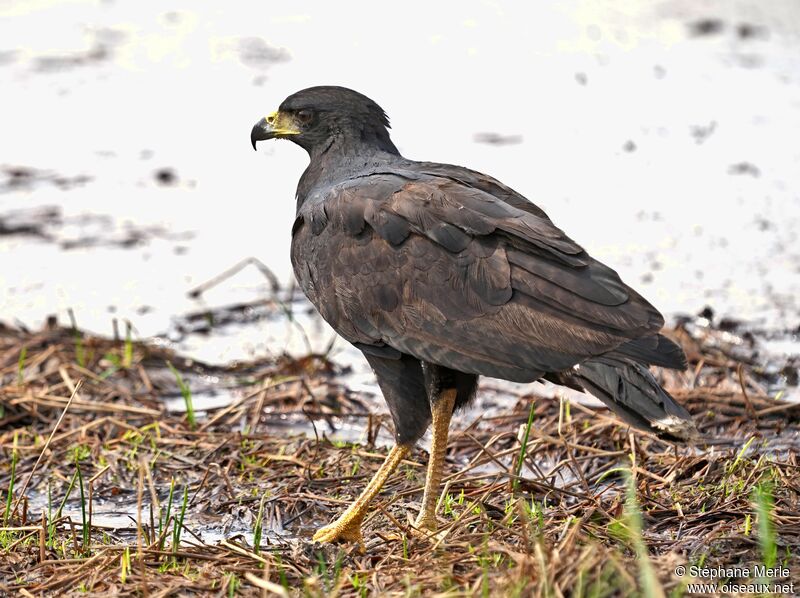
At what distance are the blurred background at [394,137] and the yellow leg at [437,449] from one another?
7.59 ft

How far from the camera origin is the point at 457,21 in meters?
17.3

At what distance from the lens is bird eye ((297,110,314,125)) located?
6355mm

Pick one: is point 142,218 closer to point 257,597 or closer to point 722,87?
point 722,87

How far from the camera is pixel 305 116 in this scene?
6383mm

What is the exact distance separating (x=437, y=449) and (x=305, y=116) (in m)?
1.80

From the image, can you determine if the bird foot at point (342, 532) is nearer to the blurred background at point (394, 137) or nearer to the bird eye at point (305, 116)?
the bird eye at point (305, 116)

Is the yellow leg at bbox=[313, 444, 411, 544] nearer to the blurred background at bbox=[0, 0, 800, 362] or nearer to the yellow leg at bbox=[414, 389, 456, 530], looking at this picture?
the yellow leg at bbox=[414, 389, 456, 530]

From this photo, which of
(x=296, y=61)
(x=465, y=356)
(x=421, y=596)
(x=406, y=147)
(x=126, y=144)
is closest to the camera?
(x=421, y=596)

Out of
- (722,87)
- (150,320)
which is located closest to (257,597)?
(150,320)

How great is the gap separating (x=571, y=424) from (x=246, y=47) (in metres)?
11.1

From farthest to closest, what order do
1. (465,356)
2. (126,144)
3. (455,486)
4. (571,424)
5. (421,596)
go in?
1. (126,144)
2. (571,424)
3. (455,486)
4. (465,356)
5. (421,596)

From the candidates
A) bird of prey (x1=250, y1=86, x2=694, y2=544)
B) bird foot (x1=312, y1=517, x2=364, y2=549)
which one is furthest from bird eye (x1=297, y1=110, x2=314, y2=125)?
bird foot (x1=312, y1=517, x2=364, y2=549)

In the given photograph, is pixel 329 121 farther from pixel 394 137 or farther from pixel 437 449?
pixel 394 137

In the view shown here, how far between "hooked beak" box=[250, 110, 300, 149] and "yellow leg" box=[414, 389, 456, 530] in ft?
5.31
